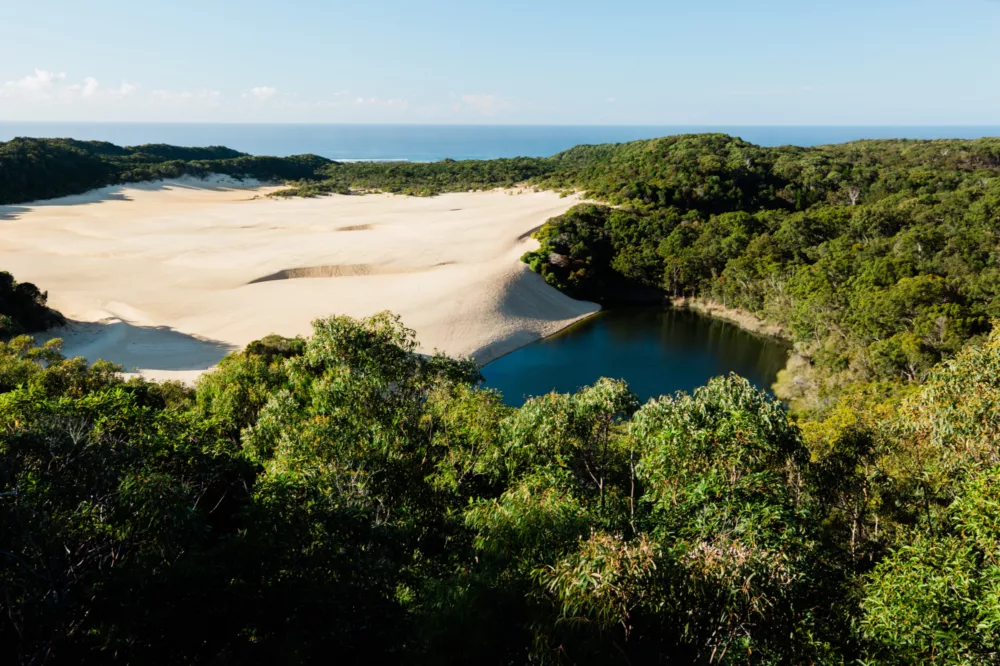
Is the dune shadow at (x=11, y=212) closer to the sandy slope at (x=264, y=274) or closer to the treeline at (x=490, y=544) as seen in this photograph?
the sandy slope at (x=264, y=274)

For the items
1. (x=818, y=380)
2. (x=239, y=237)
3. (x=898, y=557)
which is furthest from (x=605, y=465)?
(x=239, y=237)

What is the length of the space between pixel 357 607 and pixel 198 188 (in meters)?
105

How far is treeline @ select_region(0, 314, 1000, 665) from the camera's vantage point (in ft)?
17.9

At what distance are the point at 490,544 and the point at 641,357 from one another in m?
30.3

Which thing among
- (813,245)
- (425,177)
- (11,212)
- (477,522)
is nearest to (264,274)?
(11,212)

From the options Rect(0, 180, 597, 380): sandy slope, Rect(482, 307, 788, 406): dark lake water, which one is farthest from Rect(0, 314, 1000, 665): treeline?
Rect(0, 180, 597, 380): sandy slope

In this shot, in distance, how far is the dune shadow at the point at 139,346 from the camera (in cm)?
3106

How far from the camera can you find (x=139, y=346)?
33.3m

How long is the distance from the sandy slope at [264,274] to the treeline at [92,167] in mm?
6832

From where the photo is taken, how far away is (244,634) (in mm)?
5887

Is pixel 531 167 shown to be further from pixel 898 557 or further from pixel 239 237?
pixel 898 557

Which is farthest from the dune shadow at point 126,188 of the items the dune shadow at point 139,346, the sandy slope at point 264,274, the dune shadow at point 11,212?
the dune shadow at point 139,346

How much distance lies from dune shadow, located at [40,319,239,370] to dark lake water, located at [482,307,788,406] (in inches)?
647

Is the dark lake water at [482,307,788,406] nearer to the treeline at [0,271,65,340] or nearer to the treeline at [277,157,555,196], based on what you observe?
the treeline at [0,271,65,340]
